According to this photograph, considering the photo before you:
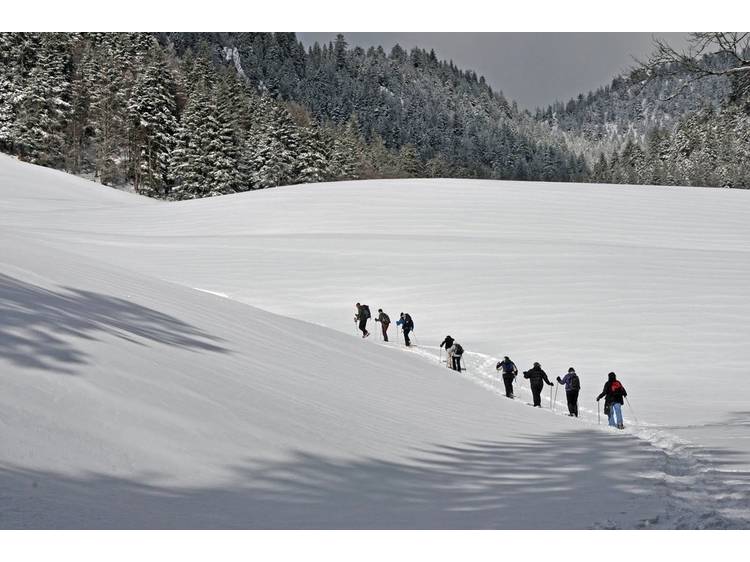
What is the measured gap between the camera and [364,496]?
5914mm

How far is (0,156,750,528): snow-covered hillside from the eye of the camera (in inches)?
211

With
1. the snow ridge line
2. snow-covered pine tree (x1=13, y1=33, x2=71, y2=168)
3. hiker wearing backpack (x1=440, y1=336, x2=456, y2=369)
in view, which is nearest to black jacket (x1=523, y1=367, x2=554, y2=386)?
the snow ridge line

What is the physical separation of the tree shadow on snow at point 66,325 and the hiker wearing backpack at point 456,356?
7378mm

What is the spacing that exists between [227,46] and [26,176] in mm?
146210

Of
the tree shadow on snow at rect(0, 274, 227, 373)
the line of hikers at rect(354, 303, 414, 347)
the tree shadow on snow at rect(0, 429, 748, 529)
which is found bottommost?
the tree shadow on snow at rect(0, 429, 748, 529)

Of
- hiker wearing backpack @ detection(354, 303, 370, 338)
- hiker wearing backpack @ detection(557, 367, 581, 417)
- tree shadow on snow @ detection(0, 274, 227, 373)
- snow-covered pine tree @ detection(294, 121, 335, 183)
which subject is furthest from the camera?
snow-covered pine tree @ detection(294, 121, 335, 183)

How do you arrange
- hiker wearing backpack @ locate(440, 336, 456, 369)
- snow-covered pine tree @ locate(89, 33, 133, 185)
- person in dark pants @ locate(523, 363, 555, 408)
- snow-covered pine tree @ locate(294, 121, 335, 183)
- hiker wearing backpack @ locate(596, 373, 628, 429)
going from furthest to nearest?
1. snow-covered pine tree @ locate(294, 121, 335, 183)
2. snow-covered pine tree @ locate(89, 33, 133, 185)
3. hiker wearing backpack @ locate(440, 336, 456, 369)
4. person in dark pants @ locate(523, 363, 555, 408)
5. hiker wearing backpack @ locate(596, 373, 628, 429)

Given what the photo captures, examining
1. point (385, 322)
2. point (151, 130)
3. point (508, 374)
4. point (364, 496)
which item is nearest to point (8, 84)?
point (151, 130)

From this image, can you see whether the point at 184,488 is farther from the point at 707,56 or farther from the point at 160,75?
the point at 160,75

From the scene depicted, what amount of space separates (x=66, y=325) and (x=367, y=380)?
5972 mm

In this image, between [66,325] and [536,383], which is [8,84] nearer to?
[536,383]

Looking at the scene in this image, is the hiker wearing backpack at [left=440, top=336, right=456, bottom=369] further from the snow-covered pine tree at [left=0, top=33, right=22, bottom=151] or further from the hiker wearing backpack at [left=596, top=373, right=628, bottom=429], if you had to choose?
the snow-covered pine tree at [left=0, top=33, right=22, bottom=151]

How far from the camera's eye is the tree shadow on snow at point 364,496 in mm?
4660

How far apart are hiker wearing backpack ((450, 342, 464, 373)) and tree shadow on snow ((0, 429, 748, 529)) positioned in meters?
9.47
